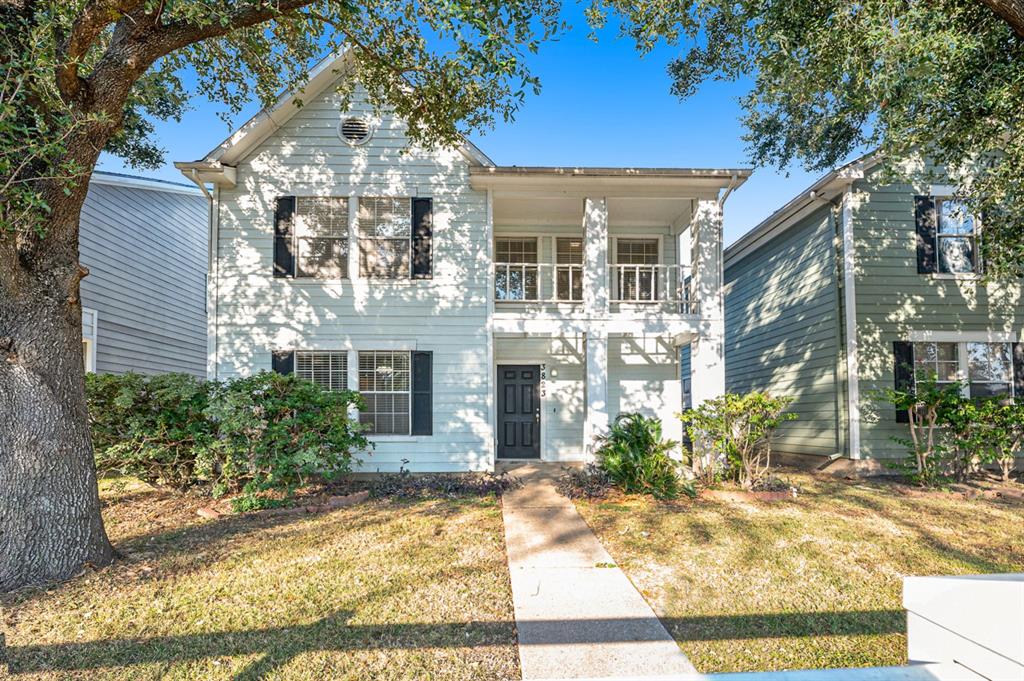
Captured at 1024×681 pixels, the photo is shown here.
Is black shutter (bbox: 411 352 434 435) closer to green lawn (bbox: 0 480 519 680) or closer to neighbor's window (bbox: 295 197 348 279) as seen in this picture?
neighbor's window (bbox: 295 197 348 279)

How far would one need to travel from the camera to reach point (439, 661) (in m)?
3.52

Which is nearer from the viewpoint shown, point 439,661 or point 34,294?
point 439,661

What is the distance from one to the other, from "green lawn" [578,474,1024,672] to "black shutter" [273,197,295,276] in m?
6.53

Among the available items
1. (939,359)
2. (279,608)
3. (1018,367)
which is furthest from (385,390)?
(1018,367)

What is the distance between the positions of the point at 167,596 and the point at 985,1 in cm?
933

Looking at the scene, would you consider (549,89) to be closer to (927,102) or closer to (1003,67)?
(927,102)

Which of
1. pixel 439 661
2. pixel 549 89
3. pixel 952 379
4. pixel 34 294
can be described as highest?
pixel 549 89

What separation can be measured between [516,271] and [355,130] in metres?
3.99

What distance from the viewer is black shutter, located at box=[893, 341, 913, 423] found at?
395 inches

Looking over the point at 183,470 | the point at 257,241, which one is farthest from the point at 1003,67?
the point at 183,470

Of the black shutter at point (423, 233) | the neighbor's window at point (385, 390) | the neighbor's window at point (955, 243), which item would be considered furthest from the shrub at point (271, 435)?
the neighbor's window at point (955, 243)

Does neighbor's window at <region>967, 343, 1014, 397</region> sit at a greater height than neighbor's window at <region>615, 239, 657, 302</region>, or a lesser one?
lesser

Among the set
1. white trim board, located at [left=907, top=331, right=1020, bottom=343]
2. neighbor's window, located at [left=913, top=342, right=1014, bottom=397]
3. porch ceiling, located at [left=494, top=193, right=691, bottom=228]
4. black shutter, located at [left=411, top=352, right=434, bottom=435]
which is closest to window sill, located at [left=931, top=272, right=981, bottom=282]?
white trim board, located at [left=907, top=331, right=1020, bottom=343]

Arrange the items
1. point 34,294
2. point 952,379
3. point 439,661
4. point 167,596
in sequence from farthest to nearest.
→ 1. point 952,379
2. point 34,294
3. point 167,596
4. point 439,661
